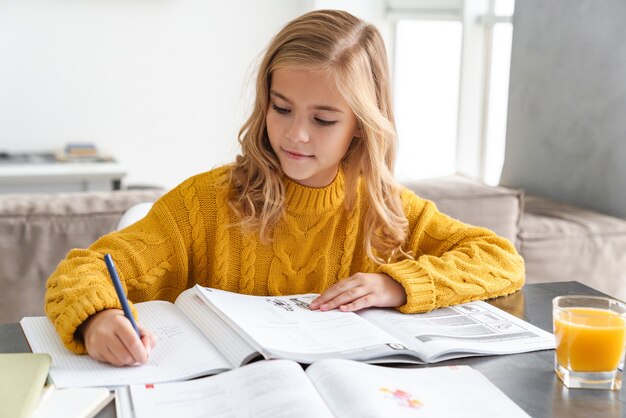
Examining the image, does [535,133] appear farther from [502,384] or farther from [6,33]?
[6,33]

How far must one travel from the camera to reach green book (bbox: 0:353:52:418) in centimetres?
89

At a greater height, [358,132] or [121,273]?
[358,132]

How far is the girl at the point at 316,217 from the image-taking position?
1.43m

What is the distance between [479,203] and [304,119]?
4.08ft

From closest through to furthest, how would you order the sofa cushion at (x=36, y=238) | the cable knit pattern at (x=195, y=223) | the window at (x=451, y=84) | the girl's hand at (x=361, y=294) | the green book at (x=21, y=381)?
the green book at (x=21, y=381)
the girl's hand at (x=361, y=294)
the cable knit pattern at (x=195, y=223)
the sofa cushion at (x=36, y=238)
the window at (x=451, y=84)

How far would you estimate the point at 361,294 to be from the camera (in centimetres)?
131

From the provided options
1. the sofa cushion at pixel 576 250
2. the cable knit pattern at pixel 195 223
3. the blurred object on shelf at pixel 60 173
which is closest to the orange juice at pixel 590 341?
the cable knit pattern at pixel 195 223

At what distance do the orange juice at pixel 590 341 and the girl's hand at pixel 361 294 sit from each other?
1.07 feet

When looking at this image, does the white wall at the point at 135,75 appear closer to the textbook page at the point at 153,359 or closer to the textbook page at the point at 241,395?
the textbook page at the point at 153,359

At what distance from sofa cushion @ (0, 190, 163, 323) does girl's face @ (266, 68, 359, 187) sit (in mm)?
889

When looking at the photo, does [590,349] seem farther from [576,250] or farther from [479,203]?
[576,250]

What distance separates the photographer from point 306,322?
1195 mm

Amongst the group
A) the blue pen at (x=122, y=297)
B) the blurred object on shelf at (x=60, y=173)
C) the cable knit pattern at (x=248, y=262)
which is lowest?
the blurred object on shelf at (x=60, y=173)

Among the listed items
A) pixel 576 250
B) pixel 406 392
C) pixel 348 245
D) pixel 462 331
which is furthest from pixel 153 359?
pixel 576 250
